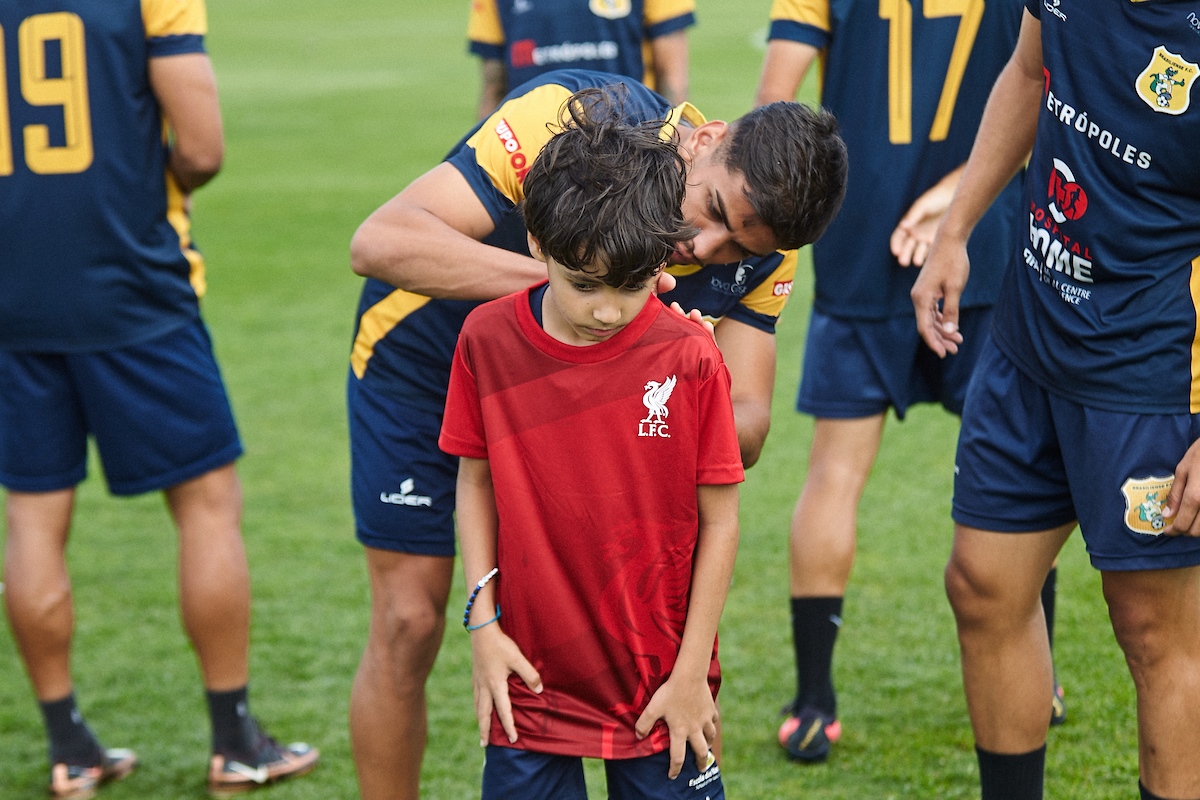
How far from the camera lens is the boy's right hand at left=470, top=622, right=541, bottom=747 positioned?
2463mm

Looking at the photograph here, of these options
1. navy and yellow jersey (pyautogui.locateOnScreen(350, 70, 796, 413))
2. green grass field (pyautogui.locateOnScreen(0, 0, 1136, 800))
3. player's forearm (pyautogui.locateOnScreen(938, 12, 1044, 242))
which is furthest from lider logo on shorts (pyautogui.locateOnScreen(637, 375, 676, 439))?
green grass field (pyautogui.locateOnScreen(0, 0, 1136, 800))

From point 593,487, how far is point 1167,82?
1.26 metres

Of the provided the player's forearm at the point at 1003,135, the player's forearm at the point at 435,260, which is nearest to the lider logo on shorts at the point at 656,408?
the player's forearm at the point at 435,260

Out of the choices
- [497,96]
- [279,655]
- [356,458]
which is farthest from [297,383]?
[356,458]

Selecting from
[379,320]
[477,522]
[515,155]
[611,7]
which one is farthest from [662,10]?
Answer: [477,522]

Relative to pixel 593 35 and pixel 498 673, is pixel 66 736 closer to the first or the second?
pixel 498 673

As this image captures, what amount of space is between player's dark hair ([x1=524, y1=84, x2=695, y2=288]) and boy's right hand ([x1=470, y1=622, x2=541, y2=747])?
0.69m

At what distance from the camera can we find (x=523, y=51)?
6.12 m

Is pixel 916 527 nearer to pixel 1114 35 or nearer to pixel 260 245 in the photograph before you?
pixel 1114 35

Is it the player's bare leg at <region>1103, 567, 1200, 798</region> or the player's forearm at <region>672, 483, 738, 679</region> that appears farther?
the player's bare leg at <region>1103, 567, 1200, 798</region>

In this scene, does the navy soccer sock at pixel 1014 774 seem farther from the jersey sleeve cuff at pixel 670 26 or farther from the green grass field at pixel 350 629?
the jersey sleeve cuff at pixel 670 26

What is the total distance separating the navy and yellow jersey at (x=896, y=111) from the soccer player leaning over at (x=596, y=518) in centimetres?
170

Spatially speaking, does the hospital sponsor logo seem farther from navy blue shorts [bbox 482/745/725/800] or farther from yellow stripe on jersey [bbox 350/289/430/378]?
navy blue shorts [bbox 482/745/725/800]

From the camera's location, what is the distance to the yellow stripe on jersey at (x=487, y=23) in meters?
6.17
